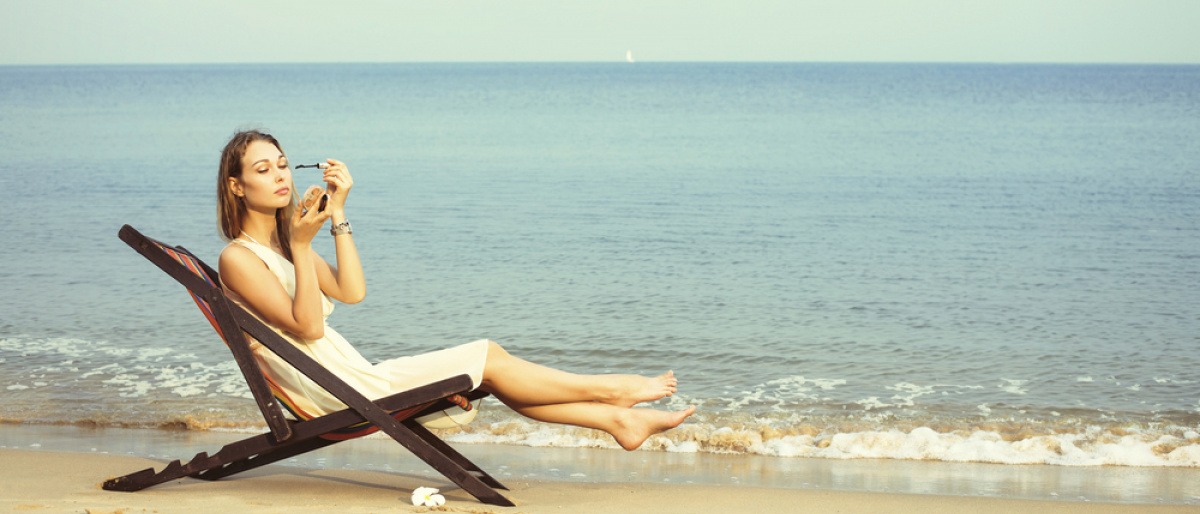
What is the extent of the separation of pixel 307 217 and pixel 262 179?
36 cm

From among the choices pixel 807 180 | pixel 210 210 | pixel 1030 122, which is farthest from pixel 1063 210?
pixel 1030 122

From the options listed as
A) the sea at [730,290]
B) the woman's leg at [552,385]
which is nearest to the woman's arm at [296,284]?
the woman's leg at [552,385]

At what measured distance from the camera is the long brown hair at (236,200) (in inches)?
159

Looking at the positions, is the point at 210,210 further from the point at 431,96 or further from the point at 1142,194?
the point at 431,96

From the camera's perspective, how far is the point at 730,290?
10.7 meters

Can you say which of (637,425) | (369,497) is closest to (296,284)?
(369,497)

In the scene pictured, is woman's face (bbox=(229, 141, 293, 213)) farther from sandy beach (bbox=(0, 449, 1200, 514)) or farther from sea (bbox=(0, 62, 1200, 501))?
sea (bbox=(0, 62, 1200, 501))

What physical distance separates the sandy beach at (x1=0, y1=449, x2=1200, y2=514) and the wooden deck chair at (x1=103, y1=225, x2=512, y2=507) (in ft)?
0.42

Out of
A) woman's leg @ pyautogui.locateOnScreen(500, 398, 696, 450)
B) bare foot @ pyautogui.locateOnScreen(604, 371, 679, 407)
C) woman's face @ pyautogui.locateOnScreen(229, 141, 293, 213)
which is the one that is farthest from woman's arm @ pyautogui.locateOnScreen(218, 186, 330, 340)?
bare foot @ pyautogui.locateOnScreen(604, 371, 679, 407)

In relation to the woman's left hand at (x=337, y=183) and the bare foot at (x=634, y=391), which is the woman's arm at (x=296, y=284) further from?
the bare foot at (x=634, y=391)

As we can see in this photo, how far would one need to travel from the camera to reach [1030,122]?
40375mm

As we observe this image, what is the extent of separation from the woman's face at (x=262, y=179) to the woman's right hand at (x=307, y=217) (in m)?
0.23

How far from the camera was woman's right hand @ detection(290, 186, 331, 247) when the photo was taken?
3793mm

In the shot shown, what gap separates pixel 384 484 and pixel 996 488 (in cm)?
273
